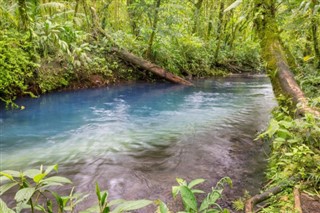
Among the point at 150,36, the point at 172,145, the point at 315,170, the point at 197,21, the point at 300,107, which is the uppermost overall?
the point at 197,21

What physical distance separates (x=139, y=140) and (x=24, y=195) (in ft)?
14.8

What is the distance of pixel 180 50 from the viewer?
16297 mm

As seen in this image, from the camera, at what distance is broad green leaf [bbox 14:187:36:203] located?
119cm

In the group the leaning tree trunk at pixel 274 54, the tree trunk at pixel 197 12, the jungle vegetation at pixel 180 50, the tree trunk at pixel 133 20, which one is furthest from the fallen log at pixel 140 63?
the leaning tree trunk at pixel 274 54

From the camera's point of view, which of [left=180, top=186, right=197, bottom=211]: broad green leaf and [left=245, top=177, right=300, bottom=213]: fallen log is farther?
[left=245, top=177, right=300, bottom=213]: fallen log

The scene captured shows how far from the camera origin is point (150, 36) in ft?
46.7

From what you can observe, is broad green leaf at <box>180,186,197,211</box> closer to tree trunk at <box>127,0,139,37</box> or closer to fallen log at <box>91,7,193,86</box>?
fallen log at <box>91,7,193,86</box>

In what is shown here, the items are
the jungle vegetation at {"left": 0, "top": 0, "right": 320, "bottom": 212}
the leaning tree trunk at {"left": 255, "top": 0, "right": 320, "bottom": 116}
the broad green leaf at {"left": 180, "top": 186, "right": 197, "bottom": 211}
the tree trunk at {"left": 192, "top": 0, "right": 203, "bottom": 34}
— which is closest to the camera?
the broad green leaf at {"left": 180, "top": 186, "right": 197, "bottom": 211}

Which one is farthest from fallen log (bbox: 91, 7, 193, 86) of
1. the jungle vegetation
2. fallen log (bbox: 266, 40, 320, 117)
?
fallen log (bbox: 266, 40, 320, 117)

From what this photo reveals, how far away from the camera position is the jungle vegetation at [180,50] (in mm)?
3094

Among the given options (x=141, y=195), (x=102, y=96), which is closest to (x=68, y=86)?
(x=102, y=96)

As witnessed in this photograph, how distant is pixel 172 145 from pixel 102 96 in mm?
5743

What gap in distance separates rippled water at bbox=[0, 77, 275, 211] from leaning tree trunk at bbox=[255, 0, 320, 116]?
3.68ft

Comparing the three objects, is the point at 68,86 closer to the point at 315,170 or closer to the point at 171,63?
the point at 171,63
